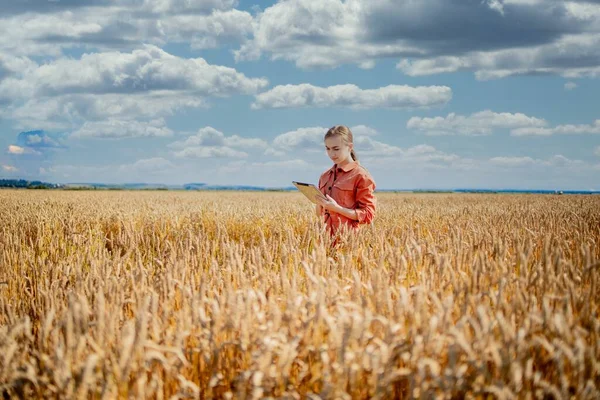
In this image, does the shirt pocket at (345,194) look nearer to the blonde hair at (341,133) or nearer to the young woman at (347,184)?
the young woman at (347,184)

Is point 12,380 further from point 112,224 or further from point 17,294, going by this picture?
point 112,224

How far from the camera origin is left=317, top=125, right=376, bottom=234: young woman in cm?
521

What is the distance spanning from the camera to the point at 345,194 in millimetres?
5539

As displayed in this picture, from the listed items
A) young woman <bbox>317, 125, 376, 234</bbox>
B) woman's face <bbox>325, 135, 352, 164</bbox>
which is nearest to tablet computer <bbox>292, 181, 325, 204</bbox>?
young woman <bbox>317, 125, 376, 234</bbox>

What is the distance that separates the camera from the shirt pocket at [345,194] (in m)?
5.49

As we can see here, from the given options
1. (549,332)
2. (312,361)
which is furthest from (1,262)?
(549,332)

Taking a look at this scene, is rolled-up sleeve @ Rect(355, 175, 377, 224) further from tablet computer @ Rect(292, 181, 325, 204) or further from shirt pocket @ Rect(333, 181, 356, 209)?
tablet computer @ Rect(292, 181, 325, 204)

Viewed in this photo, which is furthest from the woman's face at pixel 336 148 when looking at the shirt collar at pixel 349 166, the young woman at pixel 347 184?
the shirt collar at pixel 349 166

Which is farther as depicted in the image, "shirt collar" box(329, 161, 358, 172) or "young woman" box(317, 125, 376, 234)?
"shirt collar" box(329, 161, 358, 172)

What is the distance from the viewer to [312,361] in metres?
2.37

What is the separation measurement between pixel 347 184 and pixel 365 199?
259 mm

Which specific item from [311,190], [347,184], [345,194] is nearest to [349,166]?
[347,184]

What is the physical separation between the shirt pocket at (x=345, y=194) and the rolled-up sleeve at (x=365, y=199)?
9 cm

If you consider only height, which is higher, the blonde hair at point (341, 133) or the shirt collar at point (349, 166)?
the blonde hair at point (341, 133)
